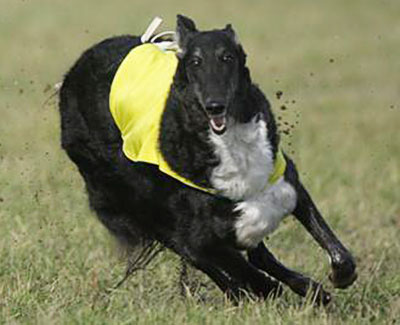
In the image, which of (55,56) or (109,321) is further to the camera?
(55,56)

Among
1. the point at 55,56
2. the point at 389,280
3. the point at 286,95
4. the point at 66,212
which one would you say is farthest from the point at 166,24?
the point at 389,280

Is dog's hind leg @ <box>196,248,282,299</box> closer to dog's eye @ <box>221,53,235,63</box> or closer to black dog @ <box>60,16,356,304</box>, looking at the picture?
black dog @ <box>60,16,356,304</box>

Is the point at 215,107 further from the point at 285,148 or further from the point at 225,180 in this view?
the point at 285,148

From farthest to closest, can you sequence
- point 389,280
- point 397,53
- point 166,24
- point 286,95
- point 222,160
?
point 166,24
point 397,53
point 286,95
point 389,280
point 222,160

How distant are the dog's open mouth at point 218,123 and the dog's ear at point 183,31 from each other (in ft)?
1.51

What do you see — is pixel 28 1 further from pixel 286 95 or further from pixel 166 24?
pixel 286 95

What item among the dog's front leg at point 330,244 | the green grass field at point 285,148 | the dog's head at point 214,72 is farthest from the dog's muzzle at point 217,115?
the green grass field at point 285,148

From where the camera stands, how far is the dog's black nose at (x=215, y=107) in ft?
16.5

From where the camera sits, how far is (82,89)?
6477 millimetres

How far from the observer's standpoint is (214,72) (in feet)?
16.9

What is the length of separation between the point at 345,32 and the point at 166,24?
10.5 ft

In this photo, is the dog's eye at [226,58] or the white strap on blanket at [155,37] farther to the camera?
the white strap on blanket at [155,37]

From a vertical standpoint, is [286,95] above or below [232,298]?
below

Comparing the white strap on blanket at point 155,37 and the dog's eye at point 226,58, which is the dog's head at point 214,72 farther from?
the white strap on blanket at point 155,37
